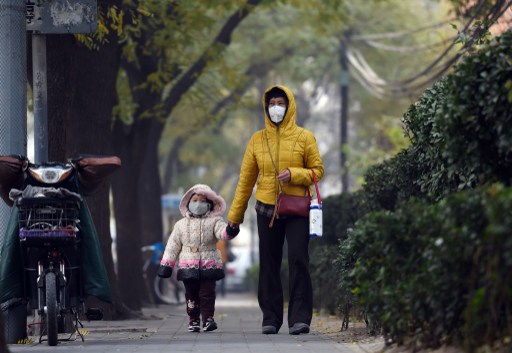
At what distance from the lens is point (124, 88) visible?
24.0 m

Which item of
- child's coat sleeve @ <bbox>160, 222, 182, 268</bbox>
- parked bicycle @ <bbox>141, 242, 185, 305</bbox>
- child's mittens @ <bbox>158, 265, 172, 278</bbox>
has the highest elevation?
child's coat sleeve @ <bbox>160, 222, 182, 268</bbox>

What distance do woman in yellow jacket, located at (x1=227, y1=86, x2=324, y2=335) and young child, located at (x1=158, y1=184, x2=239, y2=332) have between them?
763 millimetres

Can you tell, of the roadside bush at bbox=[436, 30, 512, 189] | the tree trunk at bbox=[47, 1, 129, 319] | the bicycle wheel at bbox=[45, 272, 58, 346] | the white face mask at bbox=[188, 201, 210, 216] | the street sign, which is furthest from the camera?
the tree trunk at bbox=[47, 1, 129, 319]

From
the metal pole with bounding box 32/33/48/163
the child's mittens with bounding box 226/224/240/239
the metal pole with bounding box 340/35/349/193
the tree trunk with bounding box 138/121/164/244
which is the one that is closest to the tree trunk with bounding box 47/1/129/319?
the metal pole with bounding box 32/33/48/163

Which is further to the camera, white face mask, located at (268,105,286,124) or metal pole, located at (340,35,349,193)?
metal pole, located at (340,35,349,193)

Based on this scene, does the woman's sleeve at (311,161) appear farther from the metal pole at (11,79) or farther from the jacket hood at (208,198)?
the metal pole at (11,79)

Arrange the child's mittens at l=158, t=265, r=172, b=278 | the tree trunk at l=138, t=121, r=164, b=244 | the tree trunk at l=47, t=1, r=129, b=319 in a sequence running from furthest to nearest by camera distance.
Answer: the tree trunk at l=138, t=121, r=164, b=244, the tree trunk at l=47, t=1, r=129, b=319, the child's mittens at l=158, t=265, r=172, b=278

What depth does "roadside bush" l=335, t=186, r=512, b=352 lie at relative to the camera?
723 centimetres

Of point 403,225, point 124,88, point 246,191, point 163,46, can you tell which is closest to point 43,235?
point 246,191

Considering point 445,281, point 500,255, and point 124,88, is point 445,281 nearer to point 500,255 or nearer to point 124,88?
point 500,255

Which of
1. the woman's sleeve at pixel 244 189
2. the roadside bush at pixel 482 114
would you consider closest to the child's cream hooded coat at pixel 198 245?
the woman's sleeve at pixel 244 189

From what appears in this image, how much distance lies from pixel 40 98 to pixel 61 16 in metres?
0.85

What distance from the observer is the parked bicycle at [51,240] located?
416 inches

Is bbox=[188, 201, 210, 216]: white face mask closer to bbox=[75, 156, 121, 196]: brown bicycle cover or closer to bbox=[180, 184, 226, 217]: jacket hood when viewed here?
bbox=[180, 184, 226, 217]: jacket hood
